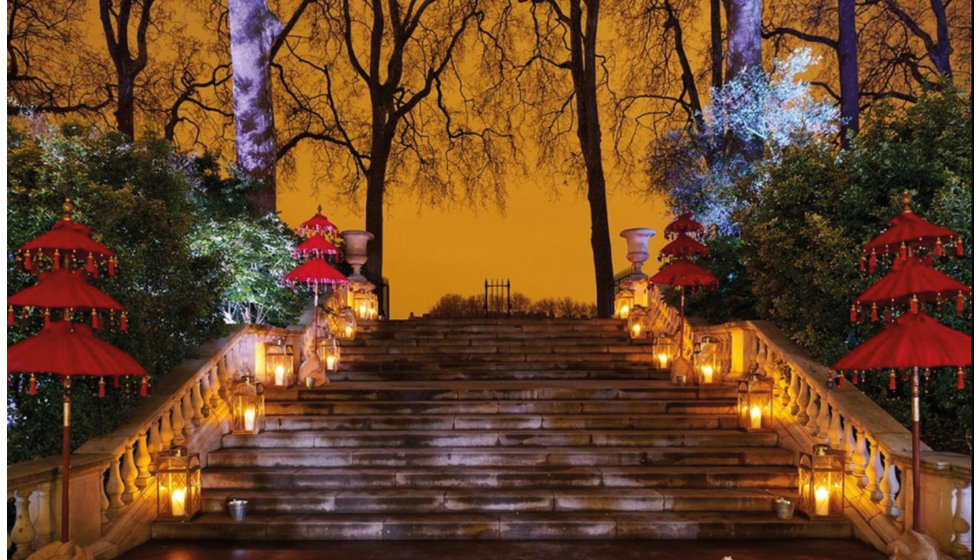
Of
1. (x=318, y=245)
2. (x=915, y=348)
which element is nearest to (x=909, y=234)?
(x=915, y=348)

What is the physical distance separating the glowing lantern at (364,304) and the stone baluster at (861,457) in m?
10.3

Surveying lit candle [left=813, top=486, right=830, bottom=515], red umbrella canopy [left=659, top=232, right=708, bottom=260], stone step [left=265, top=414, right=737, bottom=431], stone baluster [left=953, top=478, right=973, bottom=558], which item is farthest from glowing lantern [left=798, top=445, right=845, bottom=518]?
red umbrella canopy [left=659, top=232, right=708, bottom=260]

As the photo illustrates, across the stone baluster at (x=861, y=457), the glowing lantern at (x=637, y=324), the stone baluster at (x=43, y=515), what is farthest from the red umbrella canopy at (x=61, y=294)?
the glowing lantern at (x=637, y=324)

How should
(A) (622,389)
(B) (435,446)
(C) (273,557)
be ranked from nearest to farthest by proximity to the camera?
(C) (273,557)
(B) (435,446)
(A) (622,389)

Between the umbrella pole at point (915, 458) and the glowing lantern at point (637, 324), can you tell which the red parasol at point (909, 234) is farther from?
the glowing lantern at point (637, 324)

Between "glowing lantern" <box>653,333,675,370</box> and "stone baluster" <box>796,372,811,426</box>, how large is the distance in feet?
11.8

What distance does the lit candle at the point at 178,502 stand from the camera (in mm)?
6938

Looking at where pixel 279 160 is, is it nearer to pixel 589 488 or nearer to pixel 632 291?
pixel 632 291

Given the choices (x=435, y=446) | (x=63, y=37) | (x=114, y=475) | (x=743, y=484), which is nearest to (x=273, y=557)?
(x=114, y=475)

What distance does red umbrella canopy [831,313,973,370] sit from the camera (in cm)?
521

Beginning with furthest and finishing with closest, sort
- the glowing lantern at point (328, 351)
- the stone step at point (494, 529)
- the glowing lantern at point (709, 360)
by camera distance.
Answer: the glowing lantern at point (328, 351) → the glowing lantern at point (709, 360) → the stone step at point (494, 529)

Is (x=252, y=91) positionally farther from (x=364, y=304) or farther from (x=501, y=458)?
(x=501, y=458)

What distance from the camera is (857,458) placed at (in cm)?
703

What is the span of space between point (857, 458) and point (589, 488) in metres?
2.57
